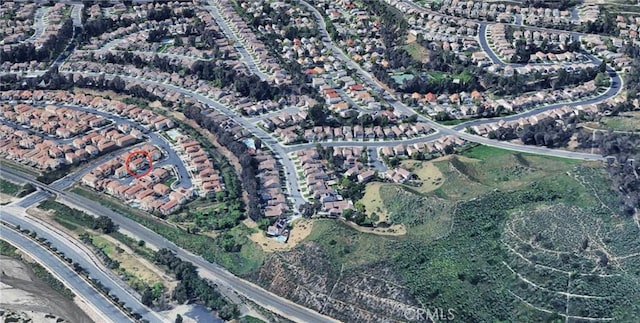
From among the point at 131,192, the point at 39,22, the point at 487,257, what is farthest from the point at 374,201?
the point at 39,22

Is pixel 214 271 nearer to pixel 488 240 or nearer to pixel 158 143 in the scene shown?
pixel 488 240

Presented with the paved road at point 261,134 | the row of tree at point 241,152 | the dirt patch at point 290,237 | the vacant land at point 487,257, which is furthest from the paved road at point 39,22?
the vacant land at point 487,257

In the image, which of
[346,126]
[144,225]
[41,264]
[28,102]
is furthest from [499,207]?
[28,102]

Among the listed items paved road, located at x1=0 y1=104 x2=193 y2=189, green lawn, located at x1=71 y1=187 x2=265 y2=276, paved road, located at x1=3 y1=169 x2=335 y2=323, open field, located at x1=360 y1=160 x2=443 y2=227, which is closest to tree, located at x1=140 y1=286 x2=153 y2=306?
paved road, located at x1=3 y1=169 x2=335 y2=323

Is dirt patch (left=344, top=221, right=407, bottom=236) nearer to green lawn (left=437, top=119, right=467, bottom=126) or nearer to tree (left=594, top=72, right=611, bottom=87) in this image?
green lawn (left=437, top=119, right=467, bottom=126)

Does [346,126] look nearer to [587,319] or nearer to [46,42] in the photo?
[587,319]

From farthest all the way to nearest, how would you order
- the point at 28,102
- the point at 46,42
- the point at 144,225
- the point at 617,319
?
the point at 46,42
the point at 28,102
the point at 144,225
the point at 617,319

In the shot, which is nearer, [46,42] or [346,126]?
[346,126]
